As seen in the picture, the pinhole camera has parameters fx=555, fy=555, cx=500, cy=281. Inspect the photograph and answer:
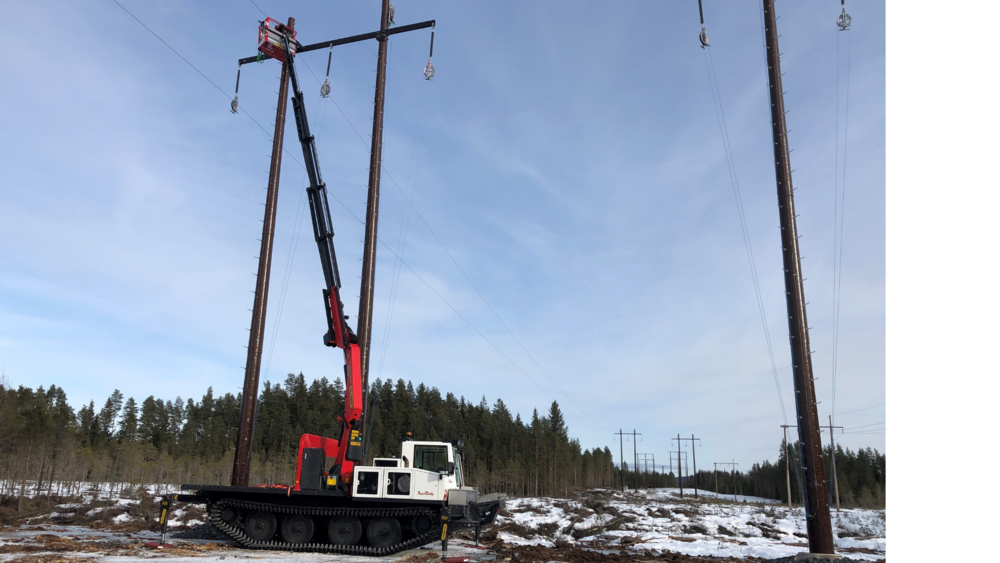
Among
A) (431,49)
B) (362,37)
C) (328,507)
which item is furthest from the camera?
(362,37)

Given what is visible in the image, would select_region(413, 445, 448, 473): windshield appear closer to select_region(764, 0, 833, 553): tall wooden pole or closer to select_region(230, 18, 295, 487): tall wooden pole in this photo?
select_region(230, 18, 295, 487): tall wooden pole

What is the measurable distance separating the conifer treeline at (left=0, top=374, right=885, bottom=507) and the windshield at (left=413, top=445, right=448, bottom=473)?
3750cm

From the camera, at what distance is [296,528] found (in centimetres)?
1524

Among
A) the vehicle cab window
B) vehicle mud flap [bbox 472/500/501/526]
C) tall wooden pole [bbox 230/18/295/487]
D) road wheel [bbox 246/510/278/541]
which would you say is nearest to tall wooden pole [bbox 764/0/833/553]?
vehicle mud flap [bbox 472/500/501/526]

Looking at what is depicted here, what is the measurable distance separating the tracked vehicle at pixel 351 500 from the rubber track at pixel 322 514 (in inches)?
1.0

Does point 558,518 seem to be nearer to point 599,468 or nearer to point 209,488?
point 209,488

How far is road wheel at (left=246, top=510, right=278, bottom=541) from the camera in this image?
50.3 feet

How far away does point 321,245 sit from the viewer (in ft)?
58.4

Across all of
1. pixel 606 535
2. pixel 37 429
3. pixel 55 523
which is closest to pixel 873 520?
pixel 606 535

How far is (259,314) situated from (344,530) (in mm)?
9538

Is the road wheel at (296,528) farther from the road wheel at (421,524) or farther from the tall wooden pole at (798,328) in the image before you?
the tall wooden pole at (798,328)

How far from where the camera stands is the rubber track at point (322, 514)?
1425cm

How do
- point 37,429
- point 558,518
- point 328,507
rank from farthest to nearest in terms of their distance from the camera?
point 37,429
point 558,518
point 328,507

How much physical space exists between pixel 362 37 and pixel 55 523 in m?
23.0
